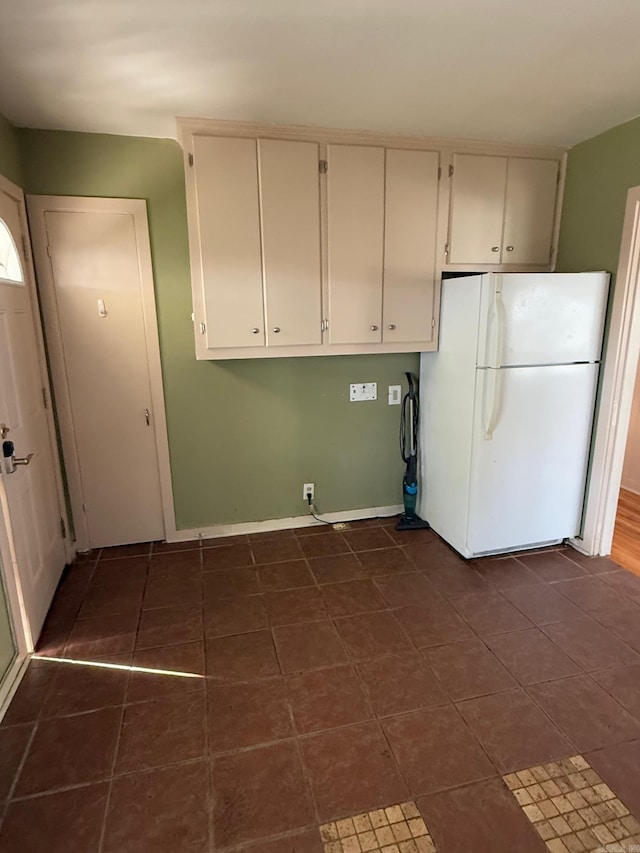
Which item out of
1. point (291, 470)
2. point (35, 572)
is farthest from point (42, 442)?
point (291, 470)

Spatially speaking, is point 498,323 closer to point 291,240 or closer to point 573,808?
point 291,240

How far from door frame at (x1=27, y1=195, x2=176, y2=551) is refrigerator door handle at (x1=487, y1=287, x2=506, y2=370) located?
193cm

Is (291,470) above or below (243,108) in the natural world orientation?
below

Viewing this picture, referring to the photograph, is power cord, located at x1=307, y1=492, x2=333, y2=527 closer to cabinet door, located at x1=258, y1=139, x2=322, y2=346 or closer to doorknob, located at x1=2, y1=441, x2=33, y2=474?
cabinet door, located at x1=258, y1=139, x2=322, y2=346

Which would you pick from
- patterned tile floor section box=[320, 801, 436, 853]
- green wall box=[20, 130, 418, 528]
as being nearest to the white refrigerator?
green wall box=[20, 130, 418, 528]

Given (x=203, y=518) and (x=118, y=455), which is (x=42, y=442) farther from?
(x=203, y=518)

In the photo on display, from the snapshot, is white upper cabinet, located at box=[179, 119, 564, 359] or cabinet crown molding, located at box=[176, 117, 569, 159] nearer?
cabinet crown molding, located at box=[176, 117, 569, 159]

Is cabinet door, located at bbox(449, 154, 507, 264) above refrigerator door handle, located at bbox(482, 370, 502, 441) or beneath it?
above

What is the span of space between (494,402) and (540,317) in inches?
20.6

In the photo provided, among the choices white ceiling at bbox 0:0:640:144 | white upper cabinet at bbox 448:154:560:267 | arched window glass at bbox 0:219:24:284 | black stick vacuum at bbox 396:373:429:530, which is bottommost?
black stick vacuum at bbox 396:373:429:530

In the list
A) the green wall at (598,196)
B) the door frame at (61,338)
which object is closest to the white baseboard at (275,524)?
the door frame at (61,338)

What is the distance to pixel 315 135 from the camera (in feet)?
8.44

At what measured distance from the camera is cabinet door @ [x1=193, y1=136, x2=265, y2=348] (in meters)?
2.48

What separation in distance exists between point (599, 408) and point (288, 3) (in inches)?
99.3
